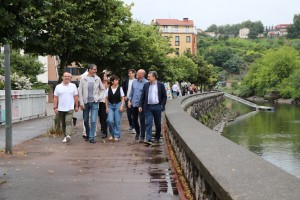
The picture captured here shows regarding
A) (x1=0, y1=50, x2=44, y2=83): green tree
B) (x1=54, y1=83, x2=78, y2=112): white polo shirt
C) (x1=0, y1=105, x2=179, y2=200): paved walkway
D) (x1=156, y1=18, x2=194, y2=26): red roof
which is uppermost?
(x1=156, y1=18, x2=194, y2=26): red roof

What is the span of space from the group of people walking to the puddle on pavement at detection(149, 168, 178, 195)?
10.5 feet

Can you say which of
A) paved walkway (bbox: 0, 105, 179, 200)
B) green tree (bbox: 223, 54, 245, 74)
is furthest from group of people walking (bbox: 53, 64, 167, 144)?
green tree (bbox: 223, 54, 245, 74)

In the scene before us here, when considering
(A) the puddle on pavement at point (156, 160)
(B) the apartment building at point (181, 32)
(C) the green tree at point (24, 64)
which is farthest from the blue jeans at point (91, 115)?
(B) the apartment building at point (181, 32)

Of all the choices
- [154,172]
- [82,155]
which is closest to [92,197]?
[154,172]

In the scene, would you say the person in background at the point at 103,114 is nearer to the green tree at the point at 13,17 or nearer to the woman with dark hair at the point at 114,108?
the woman with dark hair at the point at 114,108

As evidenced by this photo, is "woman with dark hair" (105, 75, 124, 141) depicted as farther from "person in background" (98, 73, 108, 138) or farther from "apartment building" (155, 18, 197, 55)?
"apartment building" (155, 18, 197, 55)

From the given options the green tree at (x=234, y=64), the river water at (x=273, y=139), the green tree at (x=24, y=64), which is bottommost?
the river water at (x=273, y=139)

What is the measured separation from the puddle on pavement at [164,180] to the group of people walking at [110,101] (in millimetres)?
3206

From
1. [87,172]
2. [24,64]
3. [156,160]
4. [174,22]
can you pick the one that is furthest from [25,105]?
[174,22]

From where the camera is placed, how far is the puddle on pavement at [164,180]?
21.1 feet

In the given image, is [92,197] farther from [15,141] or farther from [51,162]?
[15,141]

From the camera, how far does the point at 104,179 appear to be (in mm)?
7031

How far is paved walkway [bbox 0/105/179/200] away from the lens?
6207 millimetres

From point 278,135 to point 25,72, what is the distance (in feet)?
74.6
